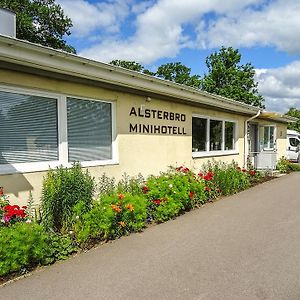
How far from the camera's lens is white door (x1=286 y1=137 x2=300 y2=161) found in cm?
2330

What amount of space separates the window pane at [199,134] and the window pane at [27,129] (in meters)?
5.23

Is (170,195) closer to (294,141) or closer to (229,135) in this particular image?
(229,135)

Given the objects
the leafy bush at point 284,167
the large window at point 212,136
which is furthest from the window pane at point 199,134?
the leafy bush at point 284,167

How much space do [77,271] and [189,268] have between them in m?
1.42

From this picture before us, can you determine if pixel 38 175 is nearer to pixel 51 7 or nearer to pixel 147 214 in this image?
pixel 147 214

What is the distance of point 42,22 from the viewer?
2566 cm

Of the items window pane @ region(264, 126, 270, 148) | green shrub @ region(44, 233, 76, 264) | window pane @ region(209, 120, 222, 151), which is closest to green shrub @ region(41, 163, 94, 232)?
green shrub @ region(44, 233, 76, 264)

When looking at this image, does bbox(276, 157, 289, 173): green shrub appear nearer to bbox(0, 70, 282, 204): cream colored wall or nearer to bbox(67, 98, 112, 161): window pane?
bbox(0, 70, 282, 204): cream colored wall

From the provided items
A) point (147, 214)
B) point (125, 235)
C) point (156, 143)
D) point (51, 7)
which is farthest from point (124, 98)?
point (51, 7)

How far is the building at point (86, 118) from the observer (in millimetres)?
5066

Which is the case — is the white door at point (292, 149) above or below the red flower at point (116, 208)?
above

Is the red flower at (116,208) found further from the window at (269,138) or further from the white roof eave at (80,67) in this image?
the window at (269,138)

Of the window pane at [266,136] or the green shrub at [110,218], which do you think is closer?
the green shrub at [110,218]

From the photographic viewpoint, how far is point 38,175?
5.46 metres
